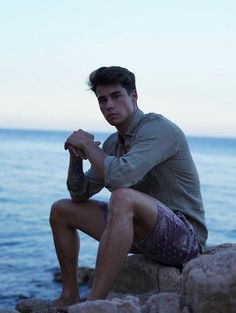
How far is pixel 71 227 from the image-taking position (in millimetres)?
4816

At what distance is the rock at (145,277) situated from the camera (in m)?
4.61

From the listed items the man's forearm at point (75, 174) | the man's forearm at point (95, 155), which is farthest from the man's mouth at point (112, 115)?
the man's forearm at point (75, 174)

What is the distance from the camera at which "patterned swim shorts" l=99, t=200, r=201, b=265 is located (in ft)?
13.8

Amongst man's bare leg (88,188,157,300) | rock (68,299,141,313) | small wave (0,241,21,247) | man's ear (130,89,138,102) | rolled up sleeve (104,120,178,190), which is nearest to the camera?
rock (68,299,141,313)

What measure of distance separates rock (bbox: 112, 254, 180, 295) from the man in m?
→ 0.10

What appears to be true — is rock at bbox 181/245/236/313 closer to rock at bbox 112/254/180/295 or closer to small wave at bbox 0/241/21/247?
rock at bbox 112/254/180/295

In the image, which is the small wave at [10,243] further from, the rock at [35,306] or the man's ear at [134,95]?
the man's ear at [134,95]

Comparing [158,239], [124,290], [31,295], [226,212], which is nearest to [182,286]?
[158,239]

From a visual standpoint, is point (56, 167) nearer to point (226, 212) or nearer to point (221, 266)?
point (226, 212)

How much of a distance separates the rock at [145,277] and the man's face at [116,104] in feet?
3.66

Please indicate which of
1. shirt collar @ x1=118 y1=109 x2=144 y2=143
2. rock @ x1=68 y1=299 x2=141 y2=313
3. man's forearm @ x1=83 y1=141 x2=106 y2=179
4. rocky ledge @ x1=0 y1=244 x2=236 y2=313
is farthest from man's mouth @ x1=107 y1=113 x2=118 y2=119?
rock @ x1=68 y1=299 x2=141 y2=313

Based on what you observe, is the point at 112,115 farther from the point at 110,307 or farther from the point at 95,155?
the point at 110,307

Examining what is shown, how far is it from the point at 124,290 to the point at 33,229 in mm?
14514

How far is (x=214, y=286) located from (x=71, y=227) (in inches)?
79.2
